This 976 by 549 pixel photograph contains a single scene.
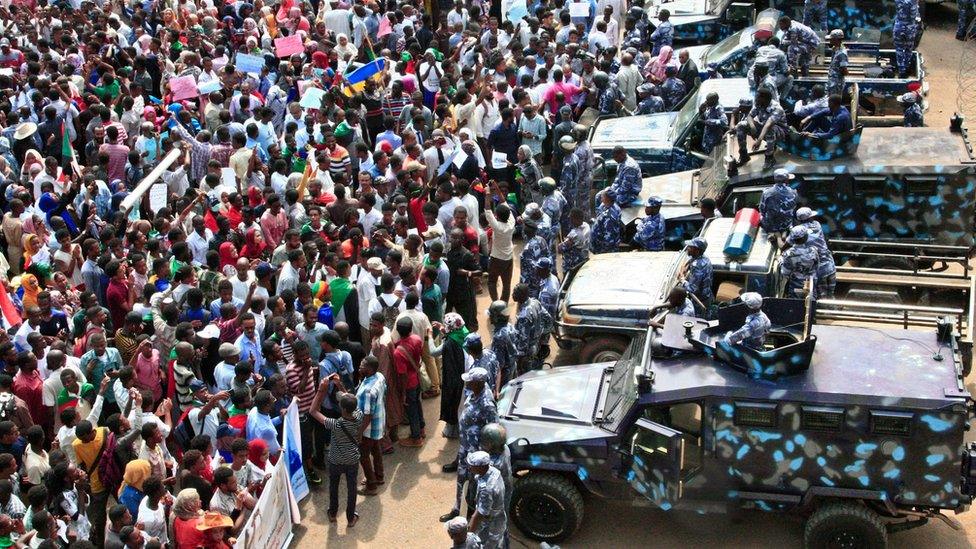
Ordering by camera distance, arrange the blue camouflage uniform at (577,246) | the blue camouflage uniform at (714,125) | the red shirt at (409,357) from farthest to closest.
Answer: the blue camouflage uniform at (714,125)
the blue camouflage uniform at (577,246)
the red shirt at (409,357)

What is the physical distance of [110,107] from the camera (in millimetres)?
17250

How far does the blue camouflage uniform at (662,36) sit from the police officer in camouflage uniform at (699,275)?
842 cm

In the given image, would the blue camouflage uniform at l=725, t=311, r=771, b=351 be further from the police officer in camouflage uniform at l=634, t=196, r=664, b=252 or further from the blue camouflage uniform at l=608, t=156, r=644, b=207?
the blue camouflage uniform at l=608, t=156, r=644, b=207

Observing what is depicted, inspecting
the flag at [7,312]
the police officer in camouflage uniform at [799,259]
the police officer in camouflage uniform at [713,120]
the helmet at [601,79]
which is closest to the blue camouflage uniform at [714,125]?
the police officer in camouflage uniform at [713,120]

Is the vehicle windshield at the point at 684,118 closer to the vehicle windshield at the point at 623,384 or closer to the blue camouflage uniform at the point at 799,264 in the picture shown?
the blue camouflage uniform at the point at 799,264

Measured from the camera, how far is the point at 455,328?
11.8 m

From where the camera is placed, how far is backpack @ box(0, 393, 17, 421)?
1042 centimetres

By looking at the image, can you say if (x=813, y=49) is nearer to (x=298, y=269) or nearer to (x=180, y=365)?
(x=298, y=269)

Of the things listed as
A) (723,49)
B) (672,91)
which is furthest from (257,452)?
(723,49)

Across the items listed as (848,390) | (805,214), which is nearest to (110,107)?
(805,214)

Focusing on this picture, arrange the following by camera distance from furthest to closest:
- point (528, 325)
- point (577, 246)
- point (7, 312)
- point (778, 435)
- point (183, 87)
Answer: point (183, 87) → point (577, 246) → point (7, 312) → point (528, 325) → point (778, 435)

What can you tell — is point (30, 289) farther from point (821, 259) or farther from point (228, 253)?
point (821, 259)

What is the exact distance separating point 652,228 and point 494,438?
5152 millimetres

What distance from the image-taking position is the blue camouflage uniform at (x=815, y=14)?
19891 millimetres
